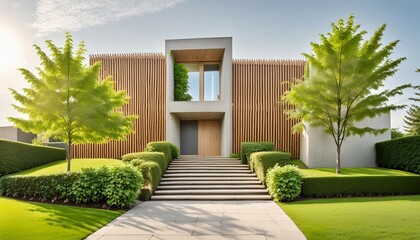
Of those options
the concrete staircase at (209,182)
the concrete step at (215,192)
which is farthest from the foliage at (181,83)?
the concrete step at (215,192)

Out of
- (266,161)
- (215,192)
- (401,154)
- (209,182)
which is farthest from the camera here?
(401,154)

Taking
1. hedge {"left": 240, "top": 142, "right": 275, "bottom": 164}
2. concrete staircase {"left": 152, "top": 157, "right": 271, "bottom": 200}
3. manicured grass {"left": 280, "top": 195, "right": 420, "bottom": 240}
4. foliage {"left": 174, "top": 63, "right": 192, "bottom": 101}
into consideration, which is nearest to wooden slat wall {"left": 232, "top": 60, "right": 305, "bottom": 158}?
hedge {"left": 240, "top": 142, "right": 275, "bottom": 164}

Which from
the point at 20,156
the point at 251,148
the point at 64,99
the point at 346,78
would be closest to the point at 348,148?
the point at 346,78

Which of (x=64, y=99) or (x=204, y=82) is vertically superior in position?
(x=204, y=82)

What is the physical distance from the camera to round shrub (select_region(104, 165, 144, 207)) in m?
9.53


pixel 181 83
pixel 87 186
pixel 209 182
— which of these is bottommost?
pixel 209 182

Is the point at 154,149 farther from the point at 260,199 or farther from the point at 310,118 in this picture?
the point at 310,118

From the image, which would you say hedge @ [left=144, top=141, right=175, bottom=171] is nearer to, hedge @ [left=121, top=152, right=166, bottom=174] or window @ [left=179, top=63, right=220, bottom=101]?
hedge @ [left=121, top=152, right=166, bottom=174]

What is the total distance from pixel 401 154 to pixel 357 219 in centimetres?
884

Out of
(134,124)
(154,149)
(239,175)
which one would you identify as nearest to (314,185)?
(239,175)

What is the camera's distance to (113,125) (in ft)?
40.8

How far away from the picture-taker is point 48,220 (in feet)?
24.5

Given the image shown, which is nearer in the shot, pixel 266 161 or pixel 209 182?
pixel 266 161

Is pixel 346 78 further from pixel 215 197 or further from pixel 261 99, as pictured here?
pixel 215 197
